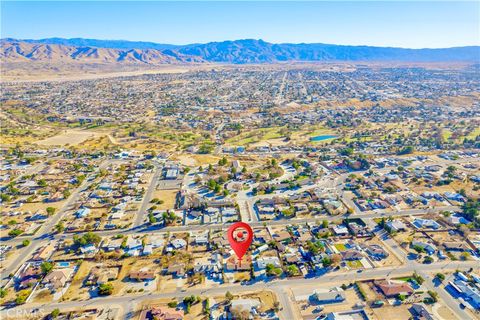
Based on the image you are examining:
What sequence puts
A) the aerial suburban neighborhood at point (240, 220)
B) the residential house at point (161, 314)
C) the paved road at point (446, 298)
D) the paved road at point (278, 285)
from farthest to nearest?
1. the aerial suburban neighborhood at point (240, 220)
2. the paved road at point (278, 285)
3. the paved road at point (446, 298)
4. the residential house at point (161, 314)

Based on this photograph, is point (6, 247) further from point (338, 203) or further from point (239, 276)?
point (338, 203)

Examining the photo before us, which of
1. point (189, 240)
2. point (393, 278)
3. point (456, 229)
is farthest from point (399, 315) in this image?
point (189, 240)

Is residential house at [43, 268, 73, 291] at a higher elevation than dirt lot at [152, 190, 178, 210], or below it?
below

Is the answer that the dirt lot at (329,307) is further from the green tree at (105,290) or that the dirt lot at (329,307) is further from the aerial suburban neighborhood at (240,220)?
the green tree at (105,290)

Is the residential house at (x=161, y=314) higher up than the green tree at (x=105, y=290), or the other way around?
the green tree at (x=105, y=290)

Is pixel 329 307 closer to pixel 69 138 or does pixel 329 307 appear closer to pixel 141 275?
pixel 141 275

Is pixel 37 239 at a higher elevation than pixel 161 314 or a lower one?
higher

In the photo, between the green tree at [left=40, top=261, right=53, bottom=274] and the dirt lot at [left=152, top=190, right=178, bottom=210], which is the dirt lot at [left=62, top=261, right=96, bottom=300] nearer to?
the green tree at [left=40, top=261, right=53, bottom=274]

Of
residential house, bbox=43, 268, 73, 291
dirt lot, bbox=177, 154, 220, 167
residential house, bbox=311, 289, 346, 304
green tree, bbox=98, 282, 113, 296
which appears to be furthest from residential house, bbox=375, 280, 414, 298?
dirt lot, bbox=177, 154, 220, 167

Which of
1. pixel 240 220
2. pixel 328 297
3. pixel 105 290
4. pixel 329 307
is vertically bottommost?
pixel 329 307

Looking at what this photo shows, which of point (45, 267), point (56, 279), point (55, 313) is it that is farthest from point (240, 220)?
point (55, 313)

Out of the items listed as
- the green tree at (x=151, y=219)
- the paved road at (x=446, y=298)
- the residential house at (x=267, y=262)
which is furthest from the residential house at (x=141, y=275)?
the paved road at (x=446, y=298)
